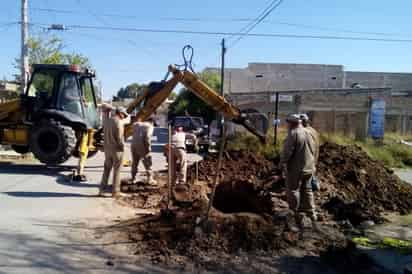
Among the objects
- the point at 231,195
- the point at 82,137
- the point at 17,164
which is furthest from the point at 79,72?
the point at 231,195

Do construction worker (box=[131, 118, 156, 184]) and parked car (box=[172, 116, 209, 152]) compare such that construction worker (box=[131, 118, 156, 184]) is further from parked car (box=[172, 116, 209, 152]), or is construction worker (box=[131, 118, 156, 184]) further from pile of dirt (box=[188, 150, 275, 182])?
parked car (box=[172, 116, 209, 152])

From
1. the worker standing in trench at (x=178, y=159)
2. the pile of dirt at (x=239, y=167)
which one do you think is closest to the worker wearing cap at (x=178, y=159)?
the worker standing in trench at (x=178, y=159)

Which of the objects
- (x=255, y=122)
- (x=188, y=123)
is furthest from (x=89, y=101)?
(x=188, y=123)

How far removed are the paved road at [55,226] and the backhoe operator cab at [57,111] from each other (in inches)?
36.9

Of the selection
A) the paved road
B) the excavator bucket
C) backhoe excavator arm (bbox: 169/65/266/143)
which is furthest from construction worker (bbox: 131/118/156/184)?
the excavator bucket

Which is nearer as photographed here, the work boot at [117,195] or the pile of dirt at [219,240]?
the pile of dirt at [219,240]

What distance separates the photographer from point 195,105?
44.2m

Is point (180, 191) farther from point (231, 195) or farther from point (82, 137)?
→ point (82, 137)

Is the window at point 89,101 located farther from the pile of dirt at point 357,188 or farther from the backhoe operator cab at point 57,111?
the pile of dirt at point 357,188

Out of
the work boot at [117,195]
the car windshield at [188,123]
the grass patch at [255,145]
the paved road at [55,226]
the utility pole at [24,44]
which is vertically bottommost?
the paved road at [55,226]

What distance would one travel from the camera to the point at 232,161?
12180mm

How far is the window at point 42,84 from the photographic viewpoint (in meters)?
12.8

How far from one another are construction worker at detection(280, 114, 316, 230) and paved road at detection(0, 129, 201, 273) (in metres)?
2.83

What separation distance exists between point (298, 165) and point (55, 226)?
399 cm
